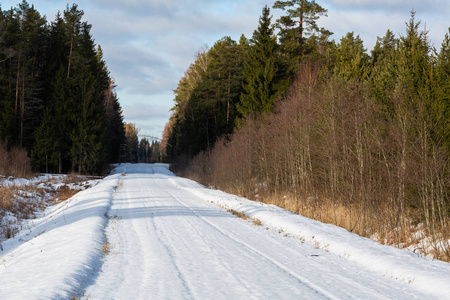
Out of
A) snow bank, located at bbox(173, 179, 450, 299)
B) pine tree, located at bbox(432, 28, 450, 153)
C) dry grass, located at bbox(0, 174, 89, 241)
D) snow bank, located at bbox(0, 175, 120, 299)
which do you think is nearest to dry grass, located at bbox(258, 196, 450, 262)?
snow bank, located at bbox(173, 179, 450, 299)

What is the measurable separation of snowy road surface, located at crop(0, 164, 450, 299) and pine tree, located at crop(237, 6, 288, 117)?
71.8ft

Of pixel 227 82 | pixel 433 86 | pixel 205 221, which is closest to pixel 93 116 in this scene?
pixel 227 82

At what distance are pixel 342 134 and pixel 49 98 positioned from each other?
40.4m

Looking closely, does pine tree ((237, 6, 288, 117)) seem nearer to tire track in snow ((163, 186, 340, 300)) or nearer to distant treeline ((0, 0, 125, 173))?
distant treeline ((0, 0, 125, 173))

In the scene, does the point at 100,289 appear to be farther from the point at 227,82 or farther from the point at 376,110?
the point at 227,82

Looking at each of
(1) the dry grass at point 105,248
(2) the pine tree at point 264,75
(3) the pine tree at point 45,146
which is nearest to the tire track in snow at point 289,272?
(1) the dry grass at point 105,248

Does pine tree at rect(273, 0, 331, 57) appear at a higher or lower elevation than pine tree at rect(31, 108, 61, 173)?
higher

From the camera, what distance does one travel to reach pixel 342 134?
552 inches

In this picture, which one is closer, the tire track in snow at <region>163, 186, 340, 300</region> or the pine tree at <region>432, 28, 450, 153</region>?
the tire track in snow at <region>163, 186, 340, 300</region>

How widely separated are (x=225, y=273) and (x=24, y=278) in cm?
345

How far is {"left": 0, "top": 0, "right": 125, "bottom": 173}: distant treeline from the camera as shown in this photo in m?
40.7

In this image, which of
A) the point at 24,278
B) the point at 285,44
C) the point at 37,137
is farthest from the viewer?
the point at 37,137

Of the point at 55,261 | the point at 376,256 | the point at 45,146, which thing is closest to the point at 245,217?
the point at 376,256

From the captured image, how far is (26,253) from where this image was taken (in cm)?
882
